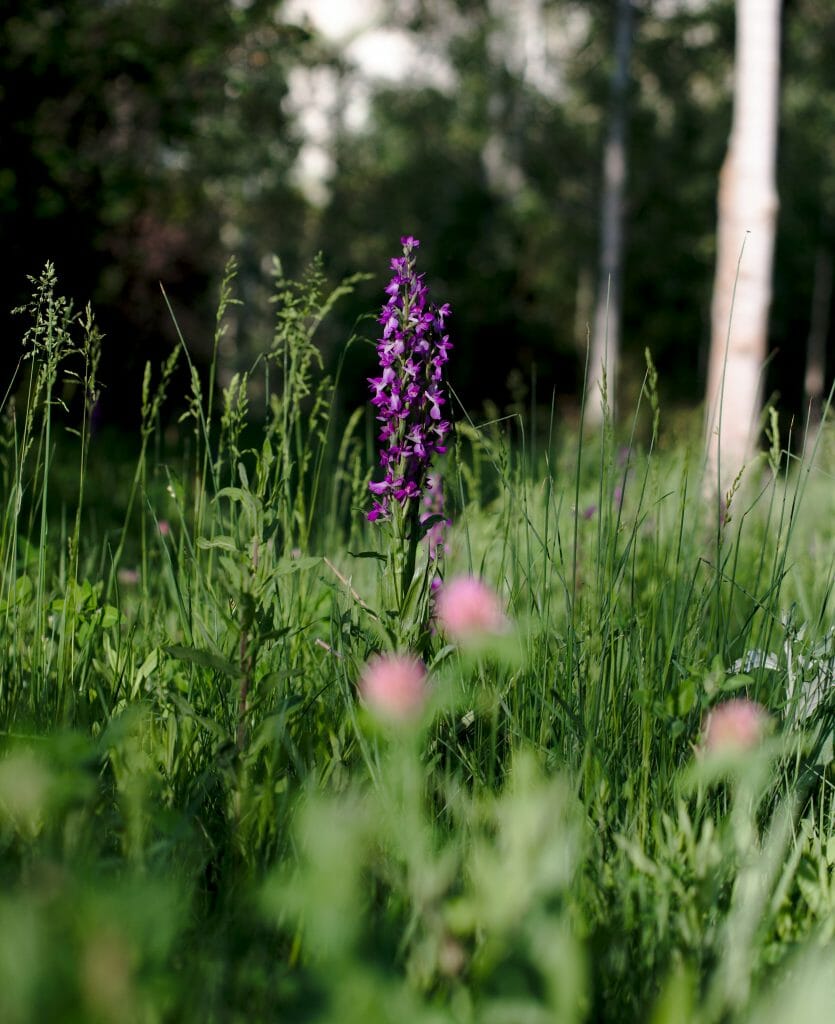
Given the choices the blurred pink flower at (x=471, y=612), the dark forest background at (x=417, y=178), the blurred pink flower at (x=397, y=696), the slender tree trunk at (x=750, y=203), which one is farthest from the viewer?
the dark forest background at (x=417, y=178)

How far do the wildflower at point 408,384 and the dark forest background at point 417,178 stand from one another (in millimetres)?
716

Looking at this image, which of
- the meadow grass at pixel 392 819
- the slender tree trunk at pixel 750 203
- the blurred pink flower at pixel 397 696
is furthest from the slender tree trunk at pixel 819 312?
the blurred pink flower at pixel 397 696

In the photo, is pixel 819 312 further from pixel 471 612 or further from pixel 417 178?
pixel 471 612

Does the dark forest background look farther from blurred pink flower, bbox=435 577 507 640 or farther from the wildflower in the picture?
blurred pink flower, bbox=435 577 507 640

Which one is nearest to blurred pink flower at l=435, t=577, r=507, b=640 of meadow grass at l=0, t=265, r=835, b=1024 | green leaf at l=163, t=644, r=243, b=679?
meadow grass at l=0, t=265, r=835, b=1024

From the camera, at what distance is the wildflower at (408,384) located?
1658 millimetres

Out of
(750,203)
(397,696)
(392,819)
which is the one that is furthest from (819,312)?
(397,696)

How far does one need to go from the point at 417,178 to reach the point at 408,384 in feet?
80.2

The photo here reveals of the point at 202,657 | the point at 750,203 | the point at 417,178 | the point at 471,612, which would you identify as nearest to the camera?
the point at 471,612

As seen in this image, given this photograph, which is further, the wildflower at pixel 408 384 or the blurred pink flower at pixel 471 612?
the wildflower at pixel 408 384

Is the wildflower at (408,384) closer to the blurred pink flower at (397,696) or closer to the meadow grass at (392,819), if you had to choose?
the meadow grass at (392,819)

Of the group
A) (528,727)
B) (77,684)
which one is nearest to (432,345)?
(528,727)

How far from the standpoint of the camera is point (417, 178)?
81.5 feet

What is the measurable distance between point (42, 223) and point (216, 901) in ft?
16.7
